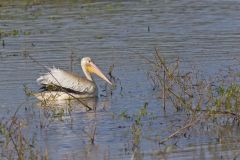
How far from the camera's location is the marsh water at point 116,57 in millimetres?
11609

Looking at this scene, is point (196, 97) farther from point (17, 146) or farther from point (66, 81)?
point (17, 146)

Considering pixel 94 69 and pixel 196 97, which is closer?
pixel 196 97

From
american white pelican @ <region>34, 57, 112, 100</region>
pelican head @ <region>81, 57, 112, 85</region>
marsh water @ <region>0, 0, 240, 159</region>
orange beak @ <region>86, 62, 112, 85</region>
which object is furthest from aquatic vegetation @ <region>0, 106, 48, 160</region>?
pelican head @ <region>81, 57, 112, 85</region>

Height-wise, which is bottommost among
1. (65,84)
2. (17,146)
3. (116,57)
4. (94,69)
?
(17,146)

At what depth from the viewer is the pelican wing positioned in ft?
53.4

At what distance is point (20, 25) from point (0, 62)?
20.7 ft

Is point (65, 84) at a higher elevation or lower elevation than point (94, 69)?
lower

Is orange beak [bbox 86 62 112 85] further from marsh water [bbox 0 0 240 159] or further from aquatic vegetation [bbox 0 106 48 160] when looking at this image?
aquatic vegetation [bbox 0 106 48 160]

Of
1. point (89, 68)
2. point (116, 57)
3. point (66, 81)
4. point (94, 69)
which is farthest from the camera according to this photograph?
point (116, 57)

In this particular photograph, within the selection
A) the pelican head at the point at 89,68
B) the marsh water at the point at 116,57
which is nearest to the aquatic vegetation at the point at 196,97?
the marsh water at the point at 116,57

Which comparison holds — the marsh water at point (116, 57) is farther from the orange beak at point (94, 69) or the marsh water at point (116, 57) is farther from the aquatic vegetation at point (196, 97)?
the orange beak at point (94, 69)

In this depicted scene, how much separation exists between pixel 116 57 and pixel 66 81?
2893mm

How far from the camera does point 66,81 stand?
16.4m

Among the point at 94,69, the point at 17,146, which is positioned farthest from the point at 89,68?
the point at 17,146
